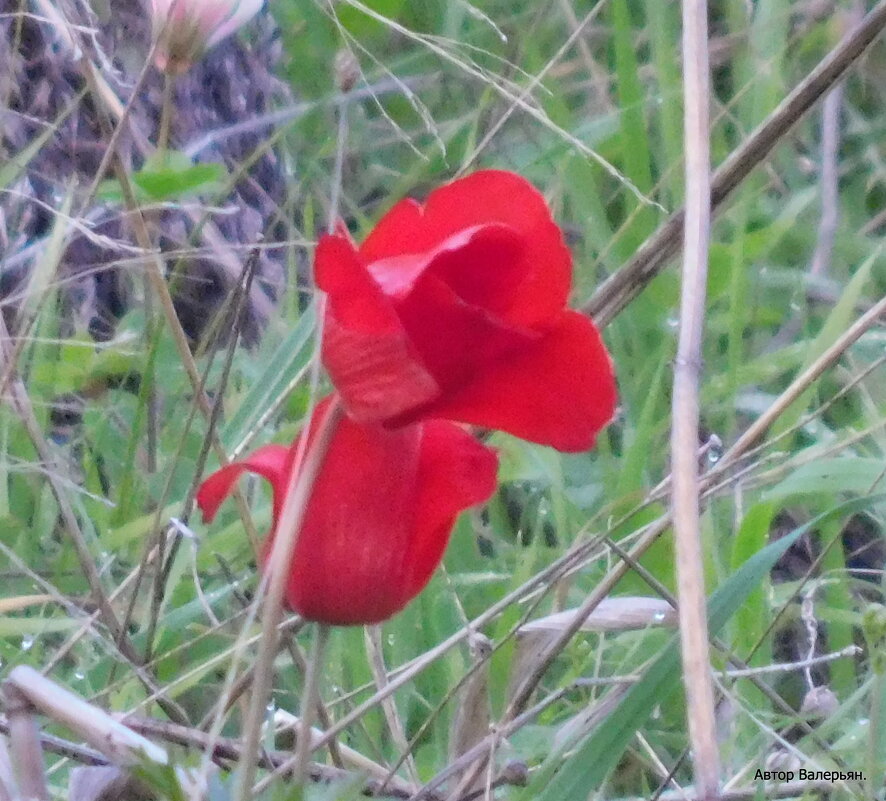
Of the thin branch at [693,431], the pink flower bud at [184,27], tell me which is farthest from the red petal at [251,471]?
the pink flower bud at [184,27]

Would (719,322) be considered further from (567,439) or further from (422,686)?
(567,439)

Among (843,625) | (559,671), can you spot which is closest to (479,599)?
(559,671)

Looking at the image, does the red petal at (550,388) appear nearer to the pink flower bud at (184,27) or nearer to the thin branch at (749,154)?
the thin branch at (749,154)

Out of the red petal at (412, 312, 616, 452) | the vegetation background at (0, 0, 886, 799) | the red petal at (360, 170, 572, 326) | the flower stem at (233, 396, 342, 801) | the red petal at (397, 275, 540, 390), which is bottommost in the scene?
the vegetation background at (0, 0, 886, 799)

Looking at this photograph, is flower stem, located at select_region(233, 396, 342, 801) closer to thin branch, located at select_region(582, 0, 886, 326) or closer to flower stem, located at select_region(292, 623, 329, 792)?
flower stem, located at select_region(292, 623, 329, 792)

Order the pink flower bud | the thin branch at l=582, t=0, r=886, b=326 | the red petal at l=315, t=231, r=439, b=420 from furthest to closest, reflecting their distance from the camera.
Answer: the pink flower bud → the thin branch at l=582, t=0, r=886, b=326 → the red petal at l=315, t=231, r=439, b=420

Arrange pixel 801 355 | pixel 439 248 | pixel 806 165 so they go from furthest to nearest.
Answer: pixel 806 165 < pixel 801 355 < pixel 439 248

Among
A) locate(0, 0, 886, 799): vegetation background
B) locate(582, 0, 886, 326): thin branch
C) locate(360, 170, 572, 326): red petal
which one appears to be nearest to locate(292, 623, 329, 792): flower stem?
locate(0, 0, 886, 799): vegetation background

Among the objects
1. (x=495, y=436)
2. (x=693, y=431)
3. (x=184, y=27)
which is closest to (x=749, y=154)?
(x=693, y=431)
